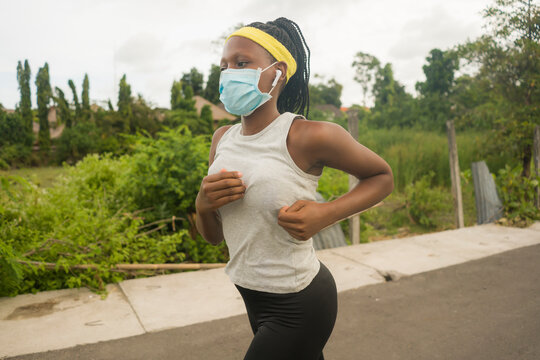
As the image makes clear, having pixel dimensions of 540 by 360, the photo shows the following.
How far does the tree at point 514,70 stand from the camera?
8.12 m

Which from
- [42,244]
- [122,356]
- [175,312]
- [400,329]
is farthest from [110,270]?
[400,329]

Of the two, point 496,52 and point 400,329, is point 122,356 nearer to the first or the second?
point 400,329

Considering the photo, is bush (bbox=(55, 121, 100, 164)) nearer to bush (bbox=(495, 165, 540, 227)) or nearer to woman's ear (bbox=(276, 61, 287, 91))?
bush (bbox=(495, 165, 540, 227))

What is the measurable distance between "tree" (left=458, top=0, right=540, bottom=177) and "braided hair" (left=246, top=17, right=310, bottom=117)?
7948mm

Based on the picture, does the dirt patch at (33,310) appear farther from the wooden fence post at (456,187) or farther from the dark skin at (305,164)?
the wooden fence post at (456,187)

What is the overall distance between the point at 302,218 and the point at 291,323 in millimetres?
374

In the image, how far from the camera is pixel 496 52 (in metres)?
8.70

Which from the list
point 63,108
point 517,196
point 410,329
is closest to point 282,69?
point 410,329

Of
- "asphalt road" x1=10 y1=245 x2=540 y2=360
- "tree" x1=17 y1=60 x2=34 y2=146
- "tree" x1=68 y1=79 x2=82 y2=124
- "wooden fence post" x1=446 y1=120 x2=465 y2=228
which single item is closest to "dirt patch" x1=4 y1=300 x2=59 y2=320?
"asphalt road" x1=10 y1=245 x2=540 y2=360

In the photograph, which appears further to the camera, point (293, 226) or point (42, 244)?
point (42, 244)

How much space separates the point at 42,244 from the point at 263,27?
3318 millimetres

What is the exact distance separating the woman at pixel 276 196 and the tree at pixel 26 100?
19.8m

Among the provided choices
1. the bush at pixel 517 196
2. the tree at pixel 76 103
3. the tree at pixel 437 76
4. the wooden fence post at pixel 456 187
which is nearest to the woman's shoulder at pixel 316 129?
the wooden fence post at pixel 456 187

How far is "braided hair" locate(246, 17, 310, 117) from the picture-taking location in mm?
1559
